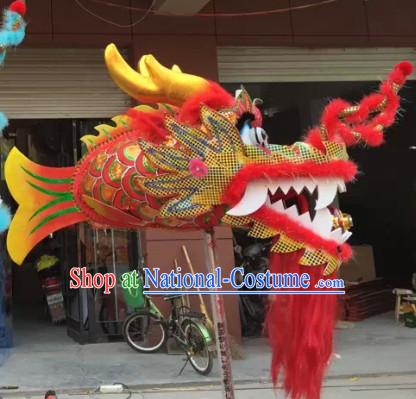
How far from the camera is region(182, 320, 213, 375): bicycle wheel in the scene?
235 inches

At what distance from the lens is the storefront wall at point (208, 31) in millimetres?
6957


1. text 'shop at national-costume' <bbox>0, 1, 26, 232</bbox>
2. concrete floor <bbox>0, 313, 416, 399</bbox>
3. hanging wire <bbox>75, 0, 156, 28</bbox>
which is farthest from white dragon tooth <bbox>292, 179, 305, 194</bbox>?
hanging wire <bbox>75, 0, 156, 28</bbox>

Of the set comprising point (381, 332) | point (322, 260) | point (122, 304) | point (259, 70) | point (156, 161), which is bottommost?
point (381, 332)

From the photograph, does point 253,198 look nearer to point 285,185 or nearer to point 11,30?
point 285,185

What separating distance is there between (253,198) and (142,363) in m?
4.64

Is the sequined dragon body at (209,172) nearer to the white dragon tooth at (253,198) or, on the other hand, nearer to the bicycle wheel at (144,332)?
the white dragon tooth at (253,198)

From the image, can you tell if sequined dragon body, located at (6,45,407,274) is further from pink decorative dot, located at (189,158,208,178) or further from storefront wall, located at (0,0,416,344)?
storefront wall, located at (0,0,416,344)

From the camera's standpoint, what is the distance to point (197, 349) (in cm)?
612

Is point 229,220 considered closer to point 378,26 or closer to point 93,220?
point 93,220

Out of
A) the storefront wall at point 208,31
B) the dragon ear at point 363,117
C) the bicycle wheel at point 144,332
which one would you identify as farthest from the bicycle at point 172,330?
the dragon ear at point 363,117

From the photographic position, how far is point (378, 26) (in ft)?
26.1

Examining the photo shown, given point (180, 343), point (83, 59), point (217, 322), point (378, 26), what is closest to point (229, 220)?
point (217, 322)

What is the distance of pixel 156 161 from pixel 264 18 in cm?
564

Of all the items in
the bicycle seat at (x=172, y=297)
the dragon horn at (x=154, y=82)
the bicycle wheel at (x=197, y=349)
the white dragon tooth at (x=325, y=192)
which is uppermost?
the dragon horn at (x=154, y=82)
